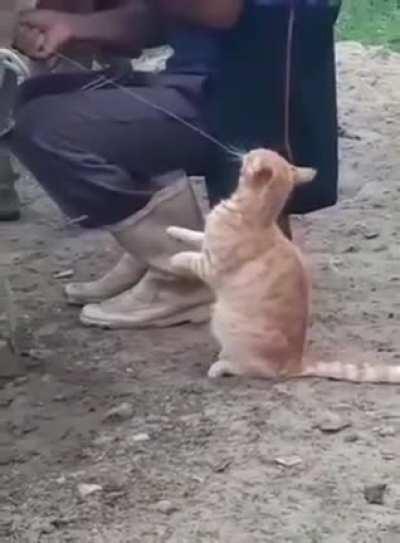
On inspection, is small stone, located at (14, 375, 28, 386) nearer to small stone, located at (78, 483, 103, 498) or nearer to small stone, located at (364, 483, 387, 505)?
small stone, located at (78, 483, 103, 498)

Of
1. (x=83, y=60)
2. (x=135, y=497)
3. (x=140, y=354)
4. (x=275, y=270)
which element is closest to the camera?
(x=135, y=497)

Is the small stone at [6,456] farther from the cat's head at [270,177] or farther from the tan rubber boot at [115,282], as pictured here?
the tan rubber boot at [115,282]

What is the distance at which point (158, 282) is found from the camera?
500 cm

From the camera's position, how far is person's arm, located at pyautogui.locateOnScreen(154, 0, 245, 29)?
4.51 meters

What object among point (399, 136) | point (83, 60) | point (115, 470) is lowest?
point (399, 136)

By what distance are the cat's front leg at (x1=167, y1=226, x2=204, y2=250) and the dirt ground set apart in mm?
294

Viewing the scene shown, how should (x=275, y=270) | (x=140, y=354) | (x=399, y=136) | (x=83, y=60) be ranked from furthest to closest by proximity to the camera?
(x=399, y=136)
(x=83, y=60)
(x=140, y=354)
(x=275, y=270)

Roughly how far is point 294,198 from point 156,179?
0.40 metres

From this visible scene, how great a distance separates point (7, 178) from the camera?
6.25m

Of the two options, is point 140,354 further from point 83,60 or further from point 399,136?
point 399,136

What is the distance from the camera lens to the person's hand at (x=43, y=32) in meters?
4.57

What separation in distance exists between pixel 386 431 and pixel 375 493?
15.6 inches

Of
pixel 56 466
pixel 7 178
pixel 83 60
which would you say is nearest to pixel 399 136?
pixel 7 178

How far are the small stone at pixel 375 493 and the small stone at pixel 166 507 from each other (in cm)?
41
